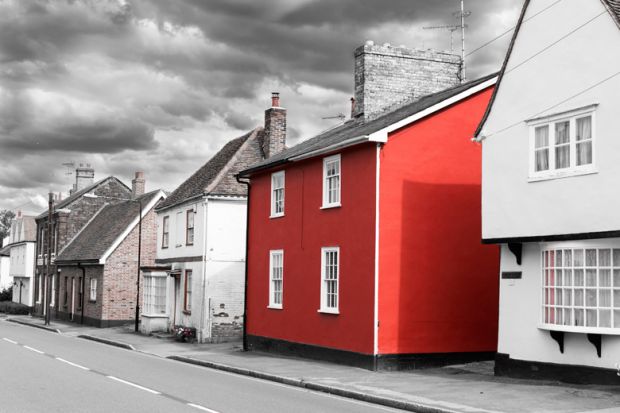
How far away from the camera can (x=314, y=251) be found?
2372cm

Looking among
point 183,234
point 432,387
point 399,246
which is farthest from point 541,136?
point 183,234

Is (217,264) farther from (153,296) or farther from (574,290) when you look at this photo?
(574,290)

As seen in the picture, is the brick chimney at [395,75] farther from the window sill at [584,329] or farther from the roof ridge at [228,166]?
the window sill at [584,329]

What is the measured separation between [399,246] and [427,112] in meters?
3.85

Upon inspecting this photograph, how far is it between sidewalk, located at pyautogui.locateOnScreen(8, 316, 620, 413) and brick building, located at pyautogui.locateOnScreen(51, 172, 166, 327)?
18.6 metres

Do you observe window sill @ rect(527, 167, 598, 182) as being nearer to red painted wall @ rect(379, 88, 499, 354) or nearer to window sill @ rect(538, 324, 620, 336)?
window sill @ rect(538, 324, 620, 336)

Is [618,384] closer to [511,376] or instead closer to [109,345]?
[511,376]

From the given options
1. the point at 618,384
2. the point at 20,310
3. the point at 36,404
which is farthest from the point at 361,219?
the point at 20,310

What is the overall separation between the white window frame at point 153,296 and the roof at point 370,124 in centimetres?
988

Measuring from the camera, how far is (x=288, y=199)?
1009 inches

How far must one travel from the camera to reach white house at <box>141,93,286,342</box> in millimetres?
31734

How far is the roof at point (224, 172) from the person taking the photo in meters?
32.6

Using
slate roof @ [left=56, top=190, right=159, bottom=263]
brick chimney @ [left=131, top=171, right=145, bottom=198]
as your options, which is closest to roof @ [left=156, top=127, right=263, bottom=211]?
slate roof @ [left=56, top=190, right=159, bottom=263]

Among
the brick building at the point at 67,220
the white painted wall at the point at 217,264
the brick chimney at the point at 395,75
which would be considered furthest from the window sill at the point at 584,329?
the brick building at the point at 67,220
